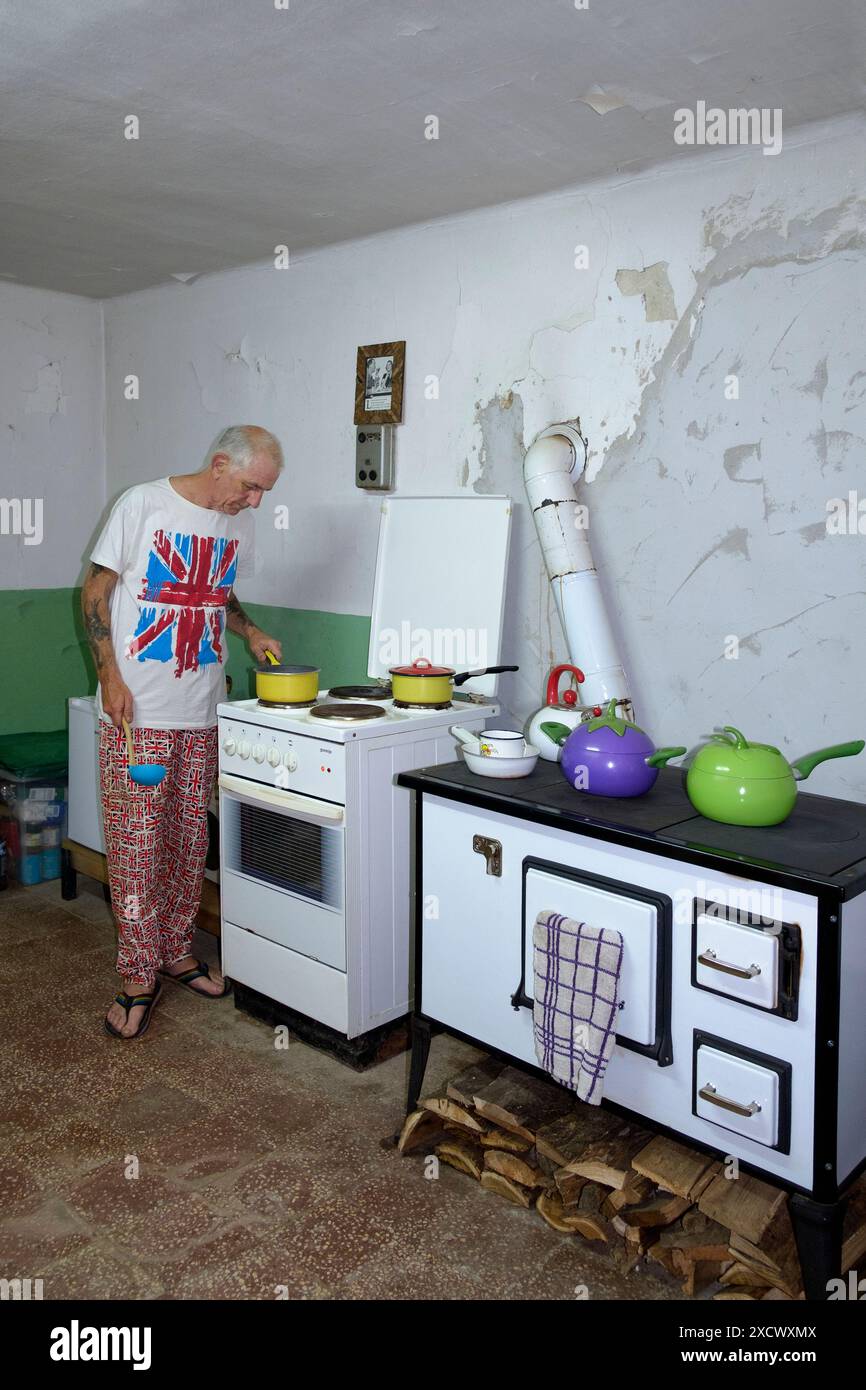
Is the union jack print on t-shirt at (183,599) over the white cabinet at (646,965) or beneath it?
over

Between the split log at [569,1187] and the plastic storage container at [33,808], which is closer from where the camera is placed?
the split log at [569,1187]

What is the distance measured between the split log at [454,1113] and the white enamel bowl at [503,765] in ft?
2.31

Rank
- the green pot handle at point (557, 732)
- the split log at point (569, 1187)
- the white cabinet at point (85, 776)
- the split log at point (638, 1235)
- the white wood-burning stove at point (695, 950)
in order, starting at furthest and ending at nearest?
1. the white cabinet at point (85, 776)
2. the green pot handle at point (557, 732)
3. the split log at point (569, 1187)
4. the split log at point (638, 1235)
5. the white wood-burning stove at point (695, 950)

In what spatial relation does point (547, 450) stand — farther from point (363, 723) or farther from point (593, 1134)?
point (593, 1134)

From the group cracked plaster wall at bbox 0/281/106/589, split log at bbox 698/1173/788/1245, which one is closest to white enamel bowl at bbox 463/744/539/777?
split log at bbox 698/1173/788/1245

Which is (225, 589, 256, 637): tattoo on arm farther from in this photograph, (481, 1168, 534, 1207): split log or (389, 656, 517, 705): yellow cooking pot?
(481, 1168, 534, 1207): split log

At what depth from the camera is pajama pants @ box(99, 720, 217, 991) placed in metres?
2.69

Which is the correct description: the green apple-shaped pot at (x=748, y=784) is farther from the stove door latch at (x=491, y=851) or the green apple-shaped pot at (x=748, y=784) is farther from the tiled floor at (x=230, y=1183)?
the tiled floor at (x=230, y=1183)

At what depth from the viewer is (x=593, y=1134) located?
2.02 m

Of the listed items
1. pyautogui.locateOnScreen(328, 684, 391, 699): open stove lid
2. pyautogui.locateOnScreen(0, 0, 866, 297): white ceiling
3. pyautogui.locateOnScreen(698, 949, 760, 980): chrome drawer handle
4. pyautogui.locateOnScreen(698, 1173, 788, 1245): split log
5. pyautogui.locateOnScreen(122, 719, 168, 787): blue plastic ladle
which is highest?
pyautogui.locateOnScreen(0, 0, 866, 297): white ceiling

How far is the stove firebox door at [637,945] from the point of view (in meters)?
1.79

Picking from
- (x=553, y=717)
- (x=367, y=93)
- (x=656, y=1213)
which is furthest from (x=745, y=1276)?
(x=367, y=93)

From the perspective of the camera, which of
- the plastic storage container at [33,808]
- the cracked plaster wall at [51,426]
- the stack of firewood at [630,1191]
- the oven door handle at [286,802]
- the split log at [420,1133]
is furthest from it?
the cracked plaster wall at [51,426]

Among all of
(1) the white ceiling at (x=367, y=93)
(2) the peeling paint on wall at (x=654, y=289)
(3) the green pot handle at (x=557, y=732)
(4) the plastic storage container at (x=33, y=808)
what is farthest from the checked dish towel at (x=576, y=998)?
(4) the plastic storage container at (x=33, y=808)
